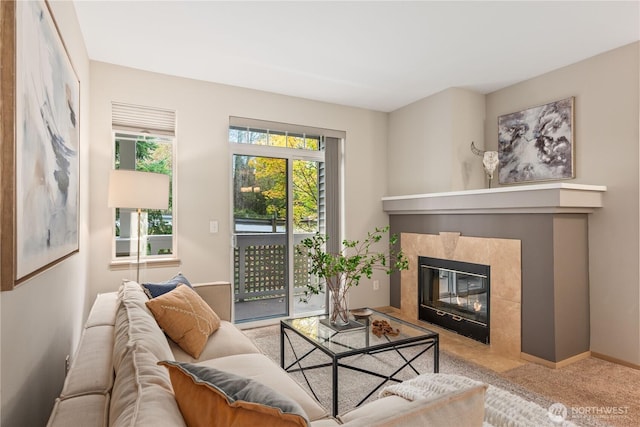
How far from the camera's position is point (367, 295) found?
4480 millimetres

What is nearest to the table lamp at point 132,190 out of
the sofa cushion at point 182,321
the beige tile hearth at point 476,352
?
the sofa cushion at point 182,321

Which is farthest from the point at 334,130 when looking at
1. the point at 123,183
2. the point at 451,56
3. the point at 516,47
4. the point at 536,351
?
the point at 536,351

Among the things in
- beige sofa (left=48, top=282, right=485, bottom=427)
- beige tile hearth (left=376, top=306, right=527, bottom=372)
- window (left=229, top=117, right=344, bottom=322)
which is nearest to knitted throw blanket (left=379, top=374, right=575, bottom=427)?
beige sofa (left=48, top=282, right=485, bottom=427)

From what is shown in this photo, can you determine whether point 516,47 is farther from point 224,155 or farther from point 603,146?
point 224,155

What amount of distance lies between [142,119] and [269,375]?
275 cm

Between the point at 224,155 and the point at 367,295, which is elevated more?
the point at 224,155

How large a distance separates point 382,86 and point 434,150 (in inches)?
35.9

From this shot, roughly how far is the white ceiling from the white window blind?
14.4 inches


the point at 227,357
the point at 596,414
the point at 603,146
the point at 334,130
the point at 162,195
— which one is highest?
the point at 334,130

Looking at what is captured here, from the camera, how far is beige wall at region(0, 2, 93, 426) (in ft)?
3.73

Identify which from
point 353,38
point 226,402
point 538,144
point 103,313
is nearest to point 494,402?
point 226,402

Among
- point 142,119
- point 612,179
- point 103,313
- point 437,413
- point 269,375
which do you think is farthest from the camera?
point 142,119

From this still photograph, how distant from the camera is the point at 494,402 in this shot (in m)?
1.21

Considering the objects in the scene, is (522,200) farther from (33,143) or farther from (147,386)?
(33,143)
